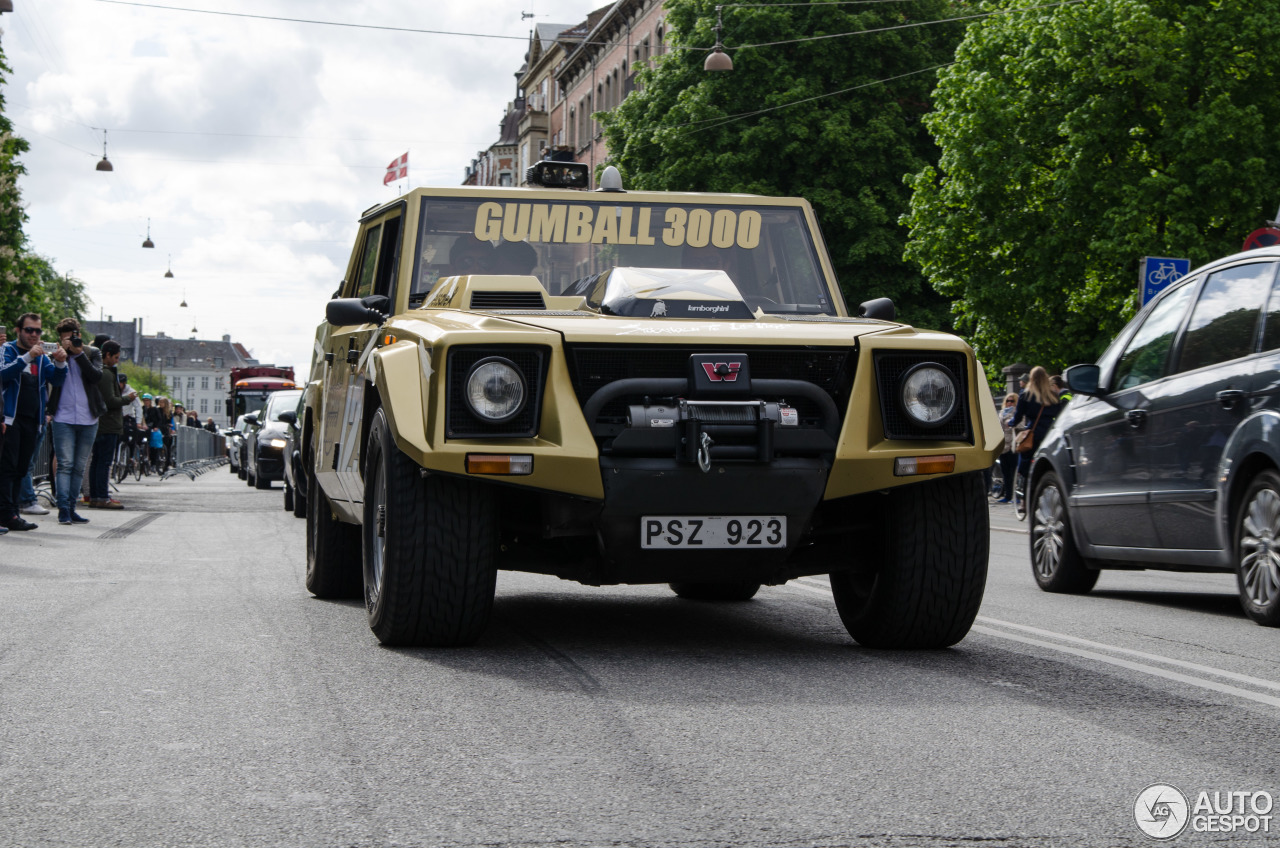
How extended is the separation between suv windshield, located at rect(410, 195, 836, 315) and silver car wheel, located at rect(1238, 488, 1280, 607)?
7.53ft

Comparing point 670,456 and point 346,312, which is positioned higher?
point 346,312

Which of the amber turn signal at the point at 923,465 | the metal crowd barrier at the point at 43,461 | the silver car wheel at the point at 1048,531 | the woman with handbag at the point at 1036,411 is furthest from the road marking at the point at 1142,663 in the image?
the metal crowd barrier at the point at 43,461

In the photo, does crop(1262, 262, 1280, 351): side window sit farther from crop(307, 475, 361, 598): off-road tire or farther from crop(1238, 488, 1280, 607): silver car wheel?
crop(307, 475, 361, 598): off-road tire

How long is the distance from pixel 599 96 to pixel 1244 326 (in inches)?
2555

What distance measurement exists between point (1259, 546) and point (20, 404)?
441 inches

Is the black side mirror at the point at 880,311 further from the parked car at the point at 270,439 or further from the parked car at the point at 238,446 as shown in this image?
the parked car at the point at 238,446

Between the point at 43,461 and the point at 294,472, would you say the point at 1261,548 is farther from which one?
the point at 43,461

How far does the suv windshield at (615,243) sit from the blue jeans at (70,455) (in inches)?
380

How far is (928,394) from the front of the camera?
625 centimetres

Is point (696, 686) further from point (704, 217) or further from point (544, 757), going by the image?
point (704, 217)

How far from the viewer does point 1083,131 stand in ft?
109

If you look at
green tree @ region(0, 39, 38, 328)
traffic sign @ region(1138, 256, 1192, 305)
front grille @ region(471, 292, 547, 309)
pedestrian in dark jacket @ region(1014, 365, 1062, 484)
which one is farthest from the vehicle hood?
green tree @ region(0, 39, 38, 328)

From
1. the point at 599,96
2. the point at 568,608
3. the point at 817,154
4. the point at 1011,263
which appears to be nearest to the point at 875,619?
the point at 568,608

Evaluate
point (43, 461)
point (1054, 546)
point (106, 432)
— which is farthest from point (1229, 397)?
point (43, 461)
